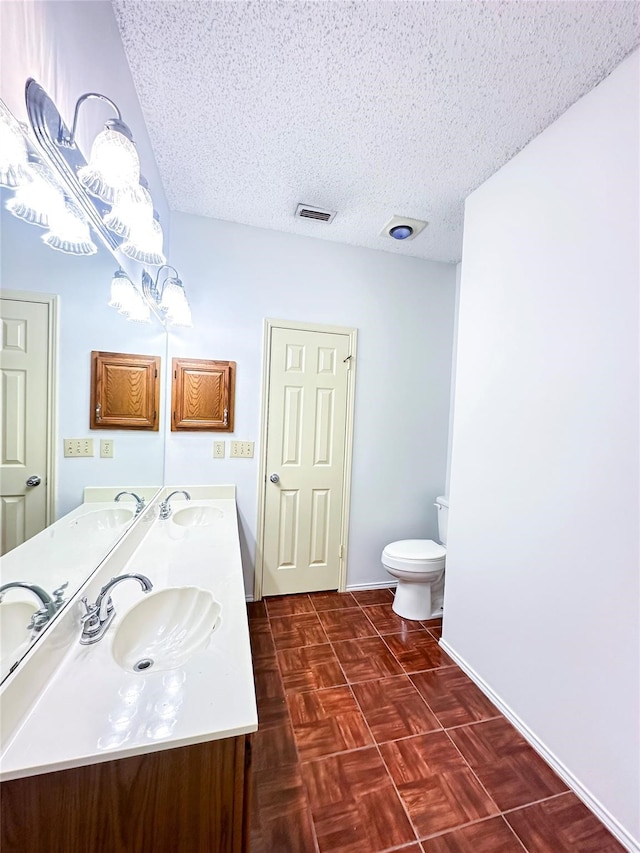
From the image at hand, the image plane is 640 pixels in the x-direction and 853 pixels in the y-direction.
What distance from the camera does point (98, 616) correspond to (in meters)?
0.92

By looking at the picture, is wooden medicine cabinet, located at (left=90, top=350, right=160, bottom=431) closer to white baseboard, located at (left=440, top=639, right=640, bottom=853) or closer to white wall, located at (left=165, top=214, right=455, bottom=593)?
white wall, located at (left=165, top=214, right=455, bottom=593)

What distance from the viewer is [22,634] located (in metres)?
0.71

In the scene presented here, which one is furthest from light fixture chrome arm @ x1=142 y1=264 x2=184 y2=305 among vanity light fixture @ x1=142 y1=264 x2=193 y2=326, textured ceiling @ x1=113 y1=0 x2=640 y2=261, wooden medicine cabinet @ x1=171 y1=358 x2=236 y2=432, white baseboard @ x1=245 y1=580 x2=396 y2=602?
white baseboard @ x1=245 y1=580 x2=396 y2=602

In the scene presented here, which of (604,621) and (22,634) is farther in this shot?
(604,621)

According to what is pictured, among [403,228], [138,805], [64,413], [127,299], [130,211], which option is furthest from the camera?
[403,228]

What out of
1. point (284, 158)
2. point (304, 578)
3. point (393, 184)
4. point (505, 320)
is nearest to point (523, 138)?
point (393, 184)

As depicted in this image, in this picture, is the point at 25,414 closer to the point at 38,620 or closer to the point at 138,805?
the point at 38,620

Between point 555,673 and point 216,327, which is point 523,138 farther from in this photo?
point 555,673

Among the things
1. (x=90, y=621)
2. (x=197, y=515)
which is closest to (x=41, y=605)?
(x=90, y=621)

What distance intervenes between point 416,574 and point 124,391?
201cm

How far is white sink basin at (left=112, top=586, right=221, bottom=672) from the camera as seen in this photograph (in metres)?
0.97

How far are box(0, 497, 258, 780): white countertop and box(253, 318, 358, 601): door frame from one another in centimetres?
137

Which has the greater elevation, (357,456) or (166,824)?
(357,456)

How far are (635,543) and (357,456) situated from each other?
1.67 metres
